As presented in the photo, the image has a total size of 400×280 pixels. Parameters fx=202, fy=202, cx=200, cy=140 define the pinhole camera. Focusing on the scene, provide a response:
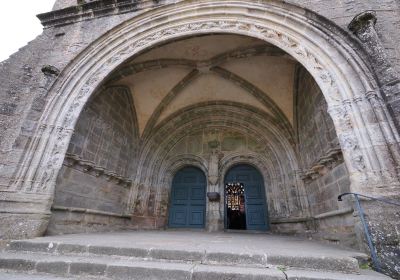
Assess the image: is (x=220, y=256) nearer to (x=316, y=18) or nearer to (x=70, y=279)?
(x=70, y=279)

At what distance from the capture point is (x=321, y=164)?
3.84 m

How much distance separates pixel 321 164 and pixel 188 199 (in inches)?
167

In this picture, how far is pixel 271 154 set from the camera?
630cm

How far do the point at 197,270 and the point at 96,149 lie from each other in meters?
4.12

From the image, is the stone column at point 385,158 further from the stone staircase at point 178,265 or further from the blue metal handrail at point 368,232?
the stone staircase at point 178,265

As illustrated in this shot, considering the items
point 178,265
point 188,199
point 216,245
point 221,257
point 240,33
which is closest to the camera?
point 178,265

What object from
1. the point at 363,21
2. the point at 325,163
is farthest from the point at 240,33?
the point at 325,163

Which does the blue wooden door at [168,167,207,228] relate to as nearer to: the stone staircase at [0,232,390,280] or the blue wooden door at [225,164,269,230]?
the blue wooden door at [225,164,269,230]

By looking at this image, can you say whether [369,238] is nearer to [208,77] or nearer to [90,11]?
[208,77]

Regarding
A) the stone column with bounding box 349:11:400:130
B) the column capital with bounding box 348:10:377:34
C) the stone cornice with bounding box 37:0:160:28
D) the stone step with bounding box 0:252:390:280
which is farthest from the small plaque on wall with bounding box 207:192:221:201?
the stone cornice with bounding box 37:0:160:28

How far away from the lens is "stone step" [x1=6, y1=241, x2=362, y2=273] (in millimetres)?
1805

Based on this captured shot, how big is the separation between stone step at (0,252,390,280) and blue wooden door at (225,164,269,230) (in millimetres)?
4366

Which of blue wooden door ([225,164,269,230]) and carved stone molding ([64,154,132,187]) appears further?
blue wooden door ([225,164,269,230])

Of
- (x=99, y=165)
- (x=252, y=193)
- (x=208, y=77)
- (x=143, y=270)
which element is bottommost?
(x=143, y=270)
